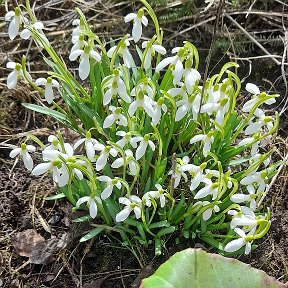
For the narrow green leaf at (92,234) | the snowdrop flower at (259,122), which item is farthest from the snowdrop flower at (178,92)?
the narrow green leaf at (92,234)

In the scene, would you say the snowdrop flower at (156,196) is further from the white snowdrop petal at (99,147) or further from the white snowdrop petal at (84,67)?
the white snowdrop petal at (84,67)

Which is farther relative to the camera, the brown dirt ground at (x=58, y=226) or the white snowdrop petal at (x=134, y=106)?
the brown dirt ground at (x=58, y=226)

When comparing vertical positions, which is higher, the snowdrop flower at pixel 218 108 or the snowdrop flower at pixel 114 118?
the snowdrop flower at pixel 114 118

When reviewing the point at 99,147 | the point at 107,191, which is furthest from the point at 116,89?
the point at 107,191

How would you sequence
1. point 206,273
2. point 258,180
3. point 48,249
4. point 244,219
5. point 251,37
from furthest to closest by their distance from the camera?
1. point 251,37
2. point 48,249
3. point 258,180
4. point 244,219
5. point 206,273

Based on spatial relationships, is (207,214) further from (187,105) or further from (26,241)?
(26,241)

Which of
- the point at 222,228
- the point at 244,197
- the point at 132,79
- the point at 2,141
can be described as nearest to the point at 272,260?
the point at 222,228
